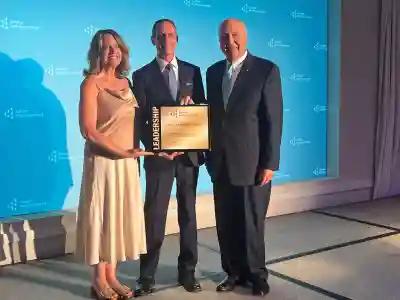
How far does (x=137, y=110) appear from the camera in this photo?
258 cm

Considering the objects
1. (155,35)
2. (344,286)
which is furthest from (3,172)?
(344,286)

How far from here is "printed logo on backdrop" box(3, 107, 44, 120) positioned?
11.2ft

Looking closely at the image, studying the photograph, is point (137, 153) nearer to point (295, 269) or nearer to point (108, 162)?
point (108, 162)

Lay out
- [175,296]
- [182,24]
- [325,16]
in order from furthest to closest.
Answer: [325,16], [182,24], [175,296]

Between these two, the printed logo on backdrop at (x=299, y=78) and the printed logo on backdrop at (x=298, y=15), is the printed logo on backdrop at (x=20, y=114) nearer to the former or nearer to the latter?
the printed logo on backdrop at (x=299, y=78)

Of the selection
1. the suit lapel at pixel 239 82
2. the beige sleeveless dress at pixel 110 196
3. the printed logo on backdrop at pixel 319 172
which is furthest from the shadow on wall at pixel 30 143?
the printed logo on backdrop at pixel 319 172

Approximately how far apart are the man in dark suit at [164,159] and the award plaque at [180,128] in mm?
51

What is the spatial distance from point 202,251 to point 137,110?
137 centimetres

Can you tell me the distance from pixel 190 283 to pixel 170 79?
42.9 inches

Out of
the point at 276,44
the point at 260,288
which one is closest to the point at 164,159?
the point at 260,288

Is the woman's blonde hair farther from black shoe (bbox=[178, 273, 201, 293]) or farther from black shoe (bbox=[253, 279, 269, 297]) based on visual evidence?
black shoe (bbox=[253, 279, 269, 297])

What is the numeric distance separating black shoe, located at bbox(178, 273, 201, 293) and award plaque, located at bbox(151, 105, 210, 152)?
72cm

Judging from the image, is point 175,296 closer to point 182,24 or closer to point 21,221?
point 21,221

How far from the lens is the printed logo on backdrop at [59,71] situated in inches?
140
